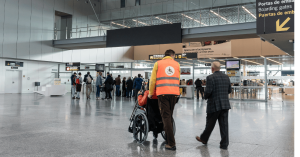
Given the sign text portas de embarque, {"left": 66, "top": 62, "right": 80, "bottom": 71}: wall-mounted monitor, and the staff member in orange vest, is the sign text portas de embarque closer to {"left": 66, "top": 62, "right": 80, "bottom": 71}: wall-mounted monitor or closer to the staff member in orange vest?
the staff member in orange vest

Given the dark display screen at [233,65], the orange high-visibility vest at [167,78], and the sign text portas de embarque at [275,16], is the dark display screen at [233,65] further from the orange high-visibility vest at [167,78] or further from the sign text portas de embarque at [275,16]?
the orange high-visibility vest at [167,78]

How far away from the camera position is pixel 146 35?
16.4 metres

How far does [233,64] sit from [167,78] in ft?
43.4

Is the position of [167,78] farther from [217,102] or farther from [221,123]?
[221,123]

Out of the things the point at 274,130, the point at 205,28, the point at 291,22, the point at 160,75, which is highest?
the point at 205,28

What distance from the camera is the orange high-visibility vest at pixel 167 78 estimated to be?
13.6 feet

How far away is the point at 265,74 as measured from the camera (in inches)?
598

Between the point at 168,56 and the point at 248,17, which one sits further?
the point at 248,17

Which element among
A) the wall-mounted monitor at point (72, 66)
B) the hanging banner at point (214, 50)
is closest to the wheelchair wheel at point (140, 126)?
the hanging banner at point (214, 50)

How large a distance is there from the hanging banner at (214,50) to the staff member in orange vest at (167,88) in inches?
750

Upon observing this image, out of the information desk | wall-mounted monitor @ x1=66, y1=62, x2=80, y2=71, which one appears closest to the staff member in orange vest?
the information desk

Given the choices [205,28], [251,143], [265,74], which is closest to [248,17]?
[205,28]

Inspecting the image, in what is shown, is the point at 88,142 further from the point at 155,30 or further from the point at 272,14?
the point at 155,30

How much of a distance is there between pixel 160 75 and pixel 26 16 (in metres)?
20.9
